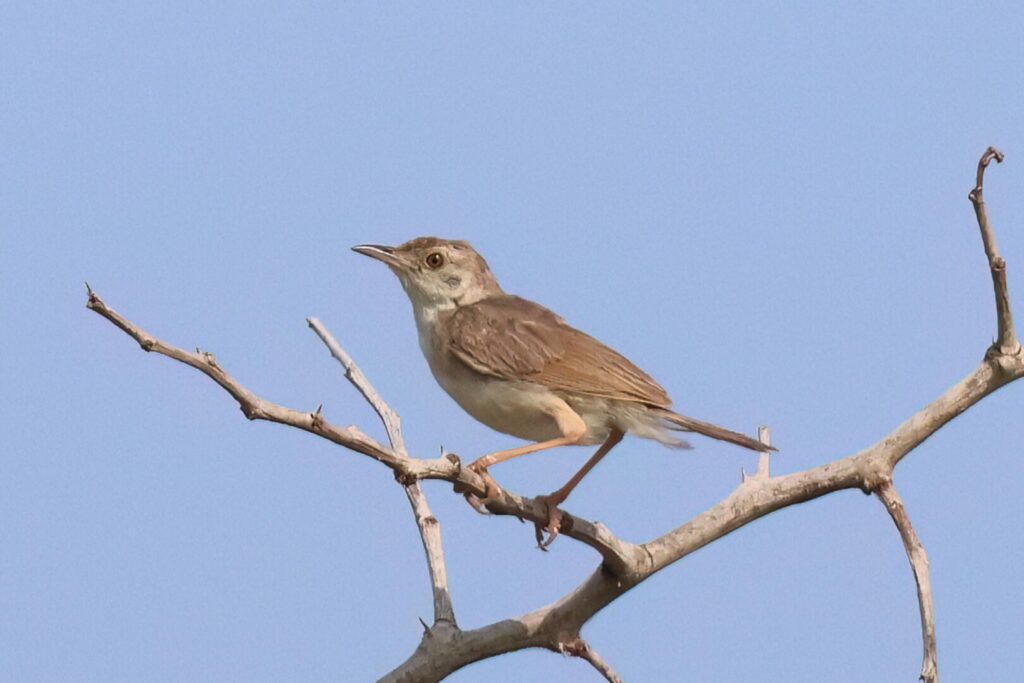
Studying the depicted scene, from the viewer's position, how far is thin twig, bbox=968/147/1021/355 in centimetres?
580

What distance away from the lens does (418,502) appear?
26.5 ft

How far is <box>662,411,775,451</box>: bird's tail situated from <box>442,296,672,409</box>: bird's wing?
102 mm

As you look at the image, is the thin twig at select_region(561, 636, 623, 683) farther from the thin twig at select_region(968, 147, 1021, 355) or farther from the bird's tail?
the thin twig at select_region(968, 147, 1021, 355)

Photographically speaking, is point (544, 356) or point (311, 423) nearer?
point (311, 423)

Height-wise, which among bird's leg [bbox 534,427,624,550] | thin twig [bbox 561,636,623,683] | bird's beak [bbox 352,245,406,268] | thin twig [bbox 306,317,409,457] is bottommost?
thin twig [bbox 561,636,623,683]

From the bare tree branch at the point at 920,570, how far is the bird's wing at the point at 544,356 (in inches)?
56.4

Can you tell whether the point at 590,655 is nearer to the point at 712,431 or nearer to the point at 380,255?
the point at 712,431

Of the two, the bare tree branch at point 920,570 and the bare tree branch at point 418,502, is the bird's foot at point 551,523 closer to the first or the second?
the bare tree branch at point 418,502

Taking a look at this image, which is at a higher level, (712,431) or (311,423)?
(712,431)

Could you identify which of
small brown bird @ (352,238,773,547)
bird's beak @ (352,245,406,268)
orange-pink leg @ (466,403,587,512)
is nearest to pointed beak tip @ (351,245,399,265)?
bird's beak @ (352,245,406,268)

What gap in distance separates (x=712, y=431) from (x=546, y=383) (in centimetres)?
101

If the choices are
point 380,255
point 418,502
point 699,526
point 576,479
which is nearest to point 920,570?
point 699,526

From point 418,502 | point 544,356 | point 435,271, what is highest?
point 435,271

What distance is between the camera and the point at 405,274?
8445 mm
